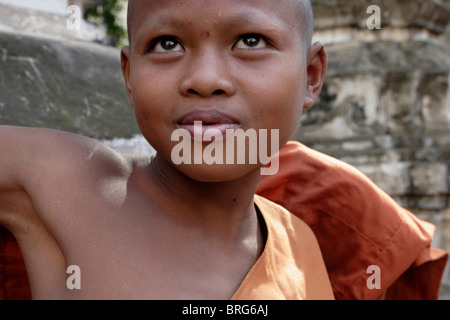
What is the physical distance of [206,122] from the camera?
915 millimetres

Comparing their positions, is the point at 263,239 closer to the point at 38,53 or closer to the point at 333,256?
the point at 333,256

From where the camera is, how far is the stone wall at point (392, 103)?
2.60m

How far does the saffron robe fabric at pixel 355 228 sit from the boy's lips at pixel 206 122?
0.78 m

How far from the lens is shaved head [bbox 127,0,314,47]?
1026 mm

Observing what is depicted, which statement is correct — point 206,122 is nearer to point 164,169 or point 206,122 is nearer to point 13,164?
point 164,169

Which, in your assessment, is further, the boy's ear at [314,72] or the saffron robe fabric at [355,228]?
the saffron robe fabric at [355,228]

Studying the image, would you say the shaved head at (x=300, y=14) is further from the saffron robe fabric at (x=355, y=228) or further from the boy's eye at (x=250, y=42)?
the saffron robe fabric at (x=355, y=228)

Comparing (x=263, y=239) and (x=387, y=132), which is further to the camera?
(x=387, y=132)

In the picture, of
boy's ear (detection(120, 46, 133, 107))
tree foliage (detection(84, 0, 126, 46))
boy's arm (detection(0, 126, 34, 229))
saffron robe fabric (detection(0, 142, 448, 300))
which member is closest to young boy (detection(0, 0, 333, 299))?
boy's arm (detection(0, 126, 34, 229))

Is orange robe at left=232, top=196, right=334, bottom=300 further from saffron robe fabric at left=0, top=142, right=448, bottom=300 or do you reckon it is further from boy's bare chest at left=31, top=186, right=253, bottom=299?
saffron robe fabric at left=0, top=142, right=448, bottom=300

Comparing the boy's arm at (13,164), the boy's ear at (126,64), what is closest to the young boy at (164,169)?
the boy's arm at (13,164)

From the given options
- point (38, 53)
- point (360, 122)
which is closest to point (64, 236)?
point (38, 53)

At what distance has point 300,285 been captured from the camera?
119cm
